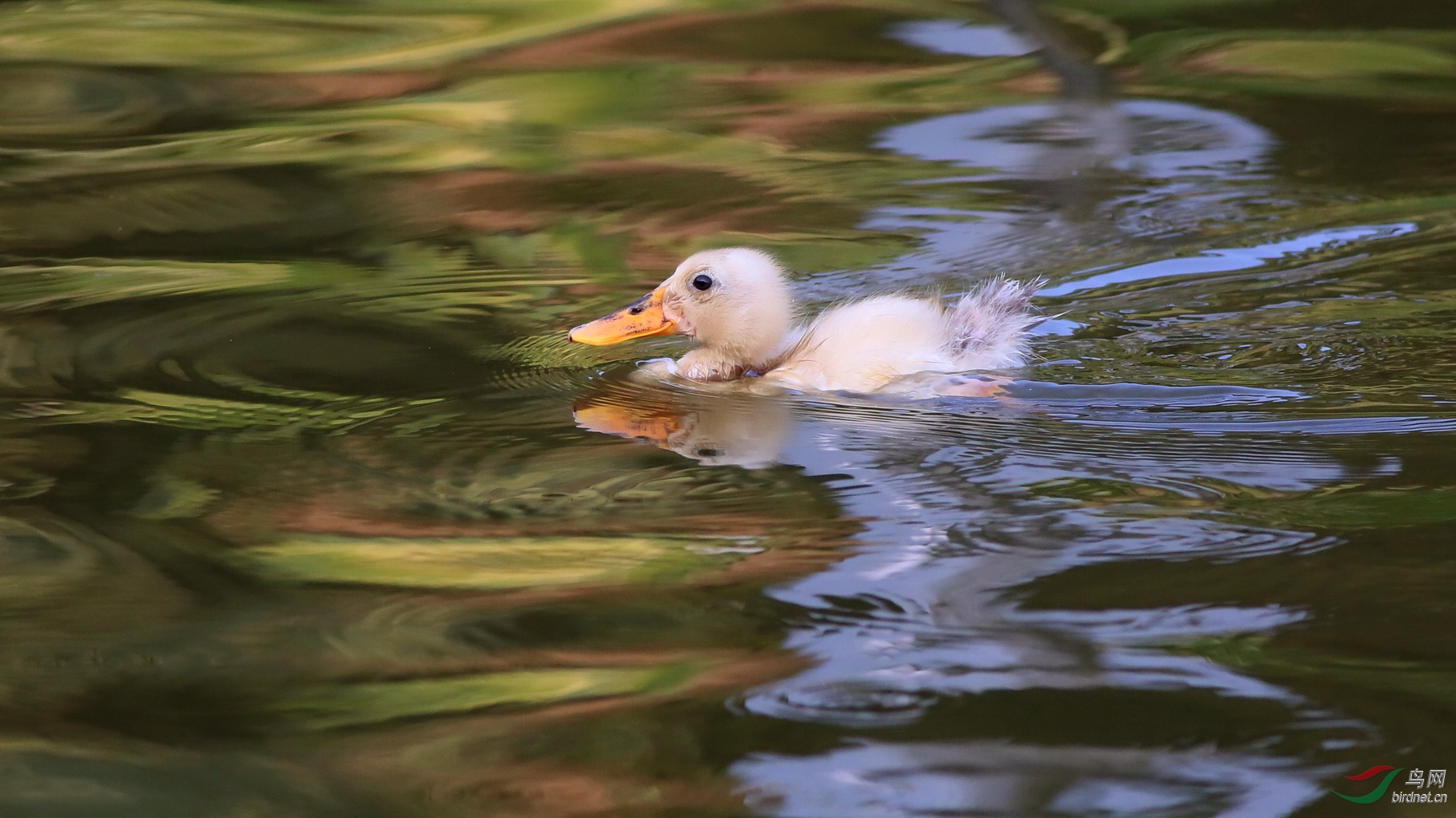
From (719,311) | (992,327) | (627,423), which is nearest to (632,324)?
(719,311)

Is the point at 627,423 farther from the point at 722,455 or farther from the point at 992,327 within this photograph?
the point at 992,327

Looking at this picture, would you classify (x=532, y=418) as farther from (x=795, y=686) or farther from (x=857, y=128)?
(x=857, y=128)

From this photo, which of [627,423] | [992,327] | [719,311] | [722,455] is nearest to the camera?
[722,455]

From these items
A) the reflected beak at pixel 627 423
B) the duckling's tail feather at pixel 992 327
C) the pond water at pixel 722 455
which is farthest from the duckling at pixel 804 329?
the reflected beak at pixel 627 423

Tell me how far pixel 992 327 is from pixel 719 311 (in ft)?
2.62

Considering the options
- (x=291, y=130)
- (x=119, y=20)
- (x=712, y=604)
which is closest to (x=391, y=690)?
(x=712, y=604)

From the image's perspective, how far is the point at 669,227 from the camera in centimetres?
637

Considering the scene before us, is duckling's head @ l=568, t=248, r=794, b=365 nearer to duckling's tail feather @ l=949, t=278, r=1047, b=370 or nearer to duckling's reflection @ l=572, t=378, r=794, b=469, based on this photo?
duckling's reflection @ l=572, t=378, r=794, b=469

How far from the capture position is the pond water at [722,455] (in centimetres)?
245

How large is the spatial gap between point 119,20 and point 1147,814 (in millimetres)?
8460

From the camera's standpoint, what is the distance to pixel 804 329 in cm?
487

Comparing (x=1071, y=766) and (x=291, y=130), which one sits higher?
(x=291, y=130)

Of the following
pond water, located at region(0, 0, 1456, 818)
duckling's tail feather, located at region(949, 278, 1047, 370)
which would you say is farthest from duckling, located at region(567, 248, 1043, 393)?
pond water, located at region(0, 0, 1456, 818)

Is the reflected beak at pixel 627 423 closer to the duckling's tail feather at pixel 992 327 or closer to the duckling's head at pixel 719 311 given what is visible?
the duckling's head at pixel 719 311
